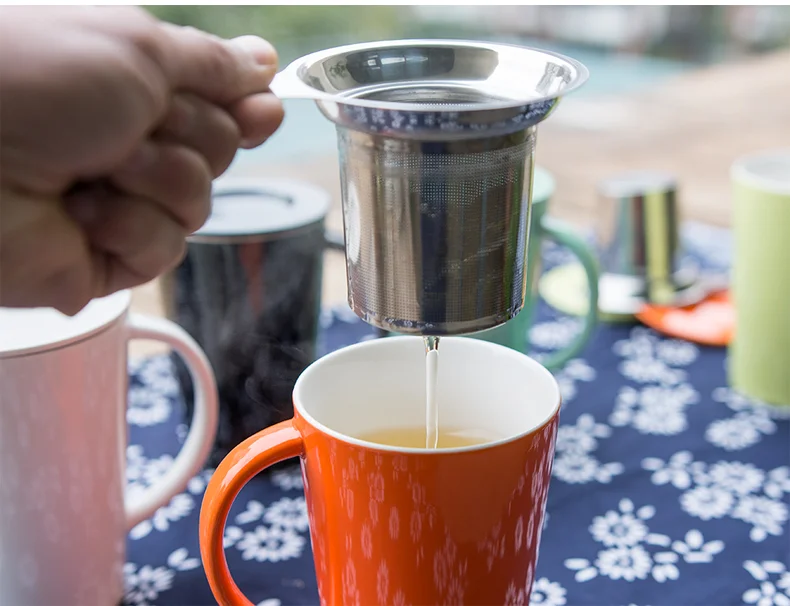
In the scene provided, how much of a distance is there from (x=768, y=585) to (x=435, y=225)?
282 mm

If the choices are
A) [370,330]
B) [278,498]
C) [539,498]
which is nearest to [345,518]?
[539,498]

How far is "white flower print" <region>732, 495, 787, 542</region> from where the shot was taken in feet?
1.66

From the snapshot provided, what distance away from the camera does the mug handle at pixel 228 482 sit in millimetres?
366

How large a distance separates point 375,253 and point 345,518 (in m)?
0.11

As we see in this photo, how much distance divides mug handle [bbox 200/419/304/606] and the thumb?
14 centimetres

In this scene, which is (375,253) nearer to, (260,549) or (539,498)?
(539,498)

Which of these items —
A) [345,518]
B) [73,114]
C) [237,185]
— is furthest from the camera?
[237,185]

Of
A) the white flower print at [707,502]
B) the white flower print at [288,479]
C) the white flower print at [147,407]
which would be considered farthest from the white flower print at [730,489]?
the white flower print at [147,407]

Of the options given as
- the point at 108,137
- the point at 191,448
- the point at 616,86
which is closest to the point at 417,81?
the point at 108,137

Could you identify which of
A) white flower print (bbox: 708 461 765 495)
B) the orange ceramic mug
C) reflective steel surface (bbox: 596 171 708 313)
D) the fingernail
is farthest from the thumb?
reflective steel surface (bbox: 596 171 708 313)

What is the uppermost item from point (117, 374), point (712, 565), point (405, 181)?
point (405, 181)

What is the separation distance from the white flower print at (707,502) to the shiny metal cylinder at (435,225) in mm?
252

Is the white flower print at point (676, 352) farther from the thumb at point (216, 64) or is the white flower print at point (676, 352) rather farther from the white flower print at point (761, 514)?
the thumb at point (216, 64)

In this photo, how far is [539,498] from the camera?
376 mm
